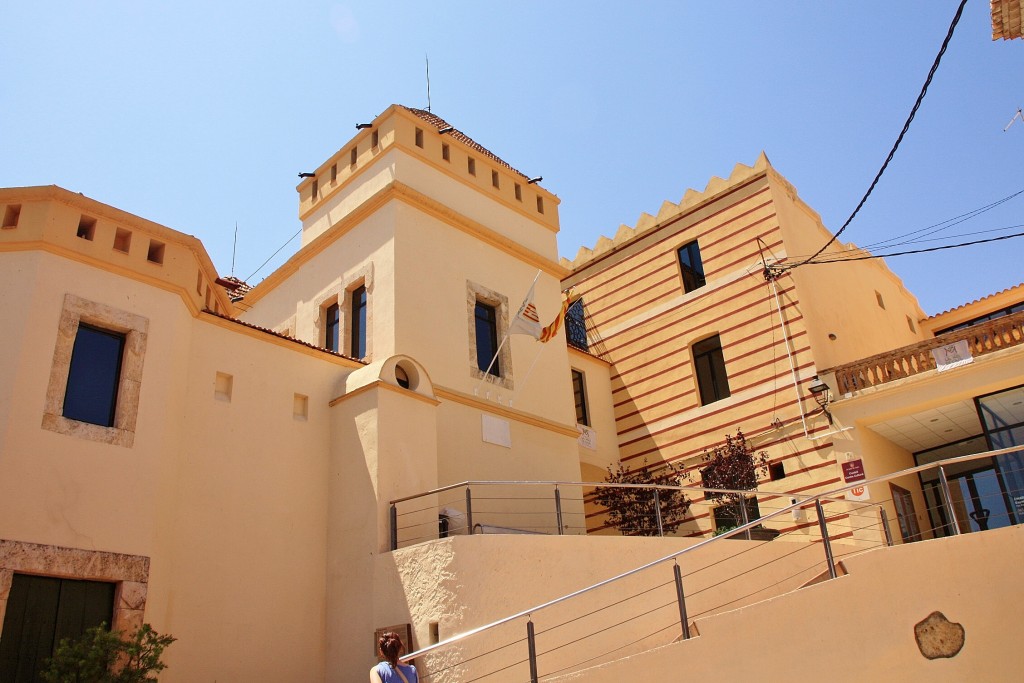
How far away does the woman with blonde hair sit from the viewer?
7.66 m

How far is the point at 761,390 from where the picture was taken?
17844mm

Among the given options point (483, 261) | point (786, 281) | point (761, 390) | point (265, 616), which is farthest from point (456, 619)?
point (786, 281)

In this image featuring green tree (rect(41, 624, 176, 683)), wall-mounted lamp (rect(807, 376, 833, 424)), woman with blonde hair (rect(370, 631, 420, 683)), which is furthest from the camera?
wall-mounted lamp (rect(807, 376, 833, 424))

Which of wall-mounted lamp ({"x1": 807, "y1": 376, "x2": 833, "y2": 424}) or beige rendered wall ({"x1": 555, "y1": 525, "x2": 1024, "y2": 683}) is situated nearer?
beige rendered wall ({"x1": 555, "y1": 525, "x2": 1024, "y2": 683})

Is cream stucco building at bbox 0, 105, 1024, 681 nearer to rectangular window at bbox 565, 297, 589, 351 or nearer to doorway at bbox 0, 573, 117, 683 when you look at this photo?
doorway at bbox 0, 573, 117, 683

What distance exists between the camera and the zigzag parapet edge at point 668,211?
64.7 feet

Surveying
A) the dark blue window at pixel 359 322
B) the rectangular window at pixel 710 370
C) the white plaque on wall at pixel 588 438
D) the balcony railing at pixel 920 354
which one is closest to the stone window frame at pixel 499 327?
the dark blue window at pixel 359 322

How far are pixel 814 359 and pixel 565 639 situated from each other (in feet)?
30.3

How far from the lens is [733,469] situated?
57.0 feet

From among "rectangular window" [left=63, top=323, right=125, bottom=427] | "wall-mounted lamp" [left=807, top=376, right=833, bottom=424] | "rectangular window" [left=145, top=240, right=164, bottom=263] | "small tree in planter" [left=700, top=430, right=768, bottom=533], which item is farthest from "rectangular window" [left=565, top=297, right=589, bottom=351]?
"rectangular window" [left=63, top=323, right=125, bottom=427]

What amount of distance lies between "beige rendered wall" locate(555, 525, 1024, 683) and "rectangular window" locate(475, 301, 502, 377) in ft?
28.5

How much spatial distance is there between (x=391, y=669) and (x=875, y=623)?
434 centimetres

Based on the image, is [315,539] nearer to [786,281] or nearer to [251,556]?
[251,556]

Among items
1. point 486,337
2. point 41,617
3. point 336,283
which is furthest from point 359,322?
point 41,617
